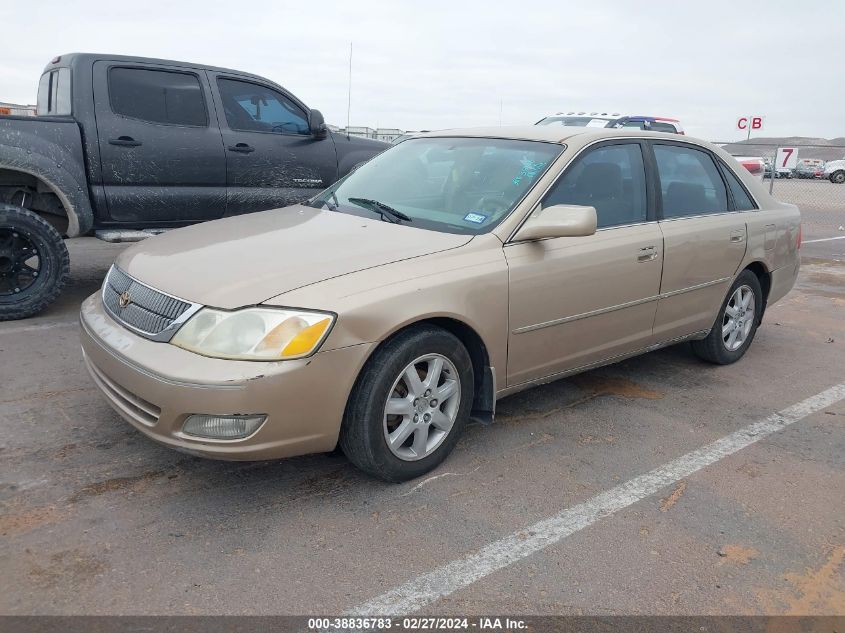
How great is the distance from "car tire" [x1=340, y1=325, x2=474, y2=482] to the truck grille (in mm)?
810

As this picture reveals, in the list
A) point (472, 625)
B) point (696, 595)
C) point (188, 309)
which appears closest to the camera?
point (472, 625)

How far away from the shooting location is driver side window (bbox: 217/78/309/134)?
648cm

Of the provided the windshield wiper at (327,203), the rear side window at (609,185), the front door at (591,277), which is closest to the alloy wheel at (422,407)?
the front door at (591,277)

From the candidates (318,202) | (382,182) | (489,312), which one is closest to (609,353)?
(489,312)

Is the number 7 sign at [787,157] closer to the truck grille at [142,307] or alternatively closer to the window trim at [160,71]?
the window trim at [160,71]

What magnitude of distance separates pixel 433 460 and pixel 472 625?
39.8 inches

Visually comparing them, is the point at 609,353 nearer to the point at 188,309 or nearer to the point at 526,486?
the point at 526,486

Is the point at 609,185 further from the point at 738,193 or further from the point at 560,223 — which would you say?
the point at 738,193

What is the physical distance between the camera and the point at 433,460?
3312 millimetres

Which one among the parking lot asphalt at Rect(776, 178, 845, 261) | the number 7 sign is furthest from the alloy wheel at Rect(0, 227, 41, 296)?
the number 7 sign

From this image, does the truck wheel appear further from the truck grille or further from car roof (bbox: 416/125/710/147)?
car roof (bbox: 416/125/710/147)

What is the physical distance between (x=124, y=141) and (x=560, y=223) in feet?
13.1

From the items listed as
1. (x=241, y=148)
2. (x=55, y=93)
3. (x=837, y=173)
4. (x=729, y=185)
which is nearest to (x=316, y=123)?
(x=241, y=148)

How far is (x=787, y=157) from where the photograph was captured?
1664cm
